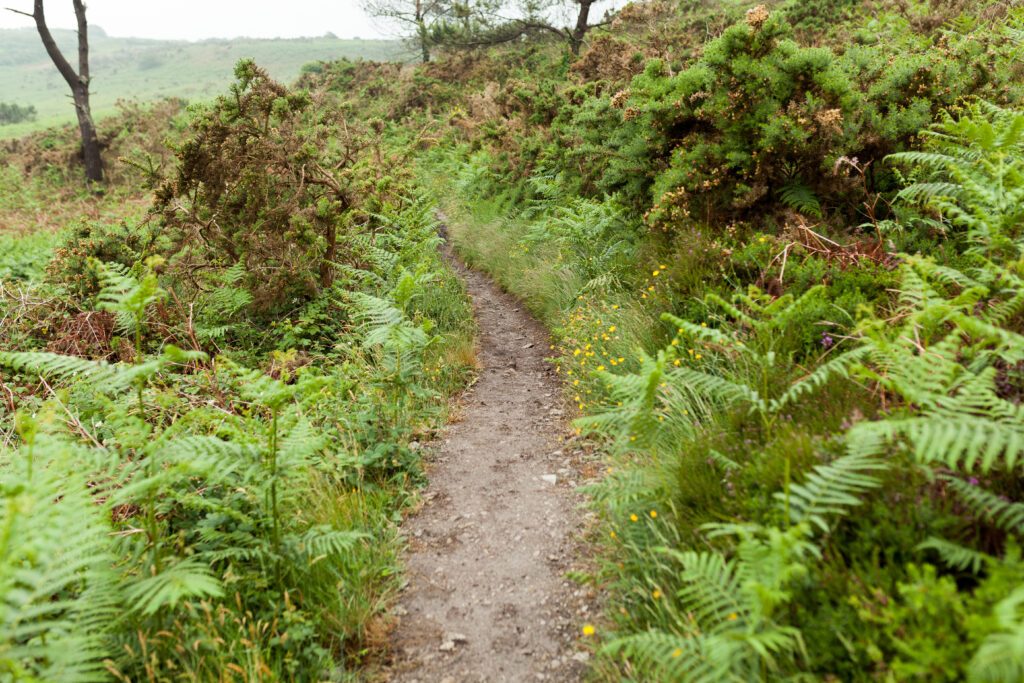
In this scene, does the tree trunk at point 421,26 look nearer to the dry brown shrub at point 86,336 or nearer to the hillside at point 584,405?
the hillside at point 584,405

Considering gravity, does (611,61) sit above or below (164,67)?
below

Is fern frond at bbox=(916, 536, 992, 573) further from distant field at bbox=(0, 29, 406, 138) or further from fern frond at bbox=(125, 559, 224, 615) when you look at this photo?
distant field at bbox=(0, 29, 406, 138)

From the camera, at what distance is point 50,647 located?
2.11 m

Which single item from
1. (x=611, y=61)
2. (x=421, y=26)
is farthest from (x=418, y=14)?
(x=611, y=61)

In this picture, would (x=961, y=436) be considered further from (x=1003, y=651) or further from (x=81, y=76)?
(x=81, y=76)

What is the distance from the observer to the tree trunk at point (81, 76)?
1716 cm

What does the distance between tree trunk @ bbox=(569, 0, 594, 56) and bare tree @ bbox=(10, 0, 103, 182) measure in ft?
48.5

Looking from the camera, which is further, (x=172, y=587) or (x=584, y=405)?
(x=584, y=405)

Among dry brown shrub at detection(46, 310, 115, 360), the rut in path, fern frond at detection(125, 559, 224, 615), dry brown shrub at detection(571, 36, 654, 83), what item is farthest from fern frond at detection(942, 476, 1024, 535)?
dry brown shrub at detection(571, 36, 654, 83)

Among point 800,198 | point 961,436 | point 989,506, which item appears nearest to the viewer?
point 961,436

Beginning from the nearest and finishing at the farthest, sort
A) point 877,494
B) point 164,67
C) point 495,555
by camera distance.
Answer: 1. point 877,494
2. point 495,555
3. point 164,67

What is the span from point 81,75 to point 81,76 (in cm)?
26

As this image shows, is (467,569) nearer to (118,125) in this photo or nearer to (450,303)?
(450,303)

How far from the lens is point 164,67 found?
78.4 metres
